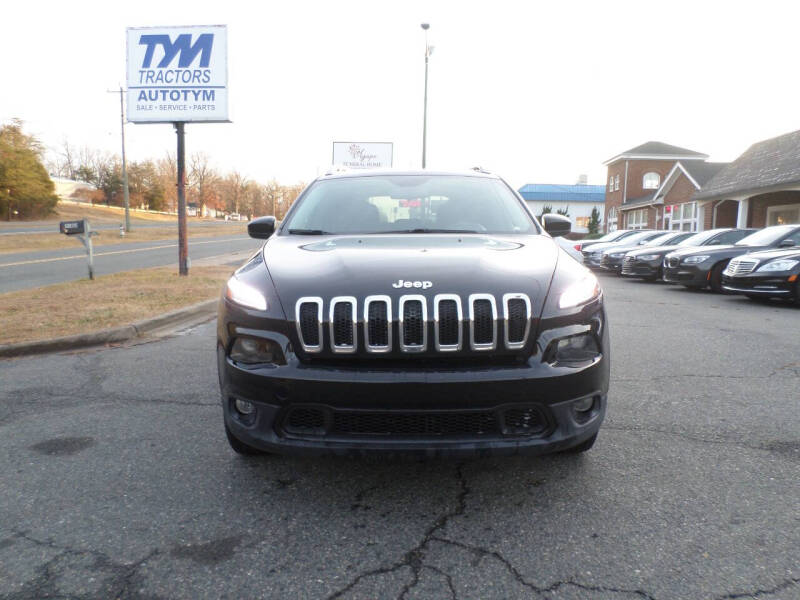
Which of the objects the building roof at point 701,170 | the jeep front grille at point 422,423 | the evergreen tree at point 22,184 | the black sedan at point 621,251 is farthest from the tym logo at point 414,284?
the evergreen tree at point 22,184

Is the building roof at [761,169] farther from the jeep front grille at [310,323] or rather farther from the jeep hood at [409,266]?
the jeep front grille at [310,323]

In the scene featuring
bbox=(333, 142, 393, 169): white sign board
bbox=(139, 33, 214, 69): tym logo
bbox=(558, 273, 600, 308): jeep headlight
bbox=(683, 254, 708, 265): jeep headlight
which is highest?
bbox=(333, 142, 393, 169): white sign board

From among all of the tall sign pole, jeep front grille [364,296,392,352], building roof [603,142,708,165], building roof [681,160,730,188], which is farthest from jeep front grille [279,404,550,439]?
building roof [603,142,708,165]

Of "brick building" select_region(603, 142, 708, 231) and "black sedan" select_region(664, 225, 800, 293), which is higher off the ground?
"brick building" select_region(603, 142, 708, 231)

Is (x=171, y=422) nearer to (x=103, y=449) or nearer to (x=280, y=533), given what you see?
(x=103, y=449)

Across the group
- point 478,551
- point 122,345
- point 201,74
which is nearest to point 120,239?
point 201,74

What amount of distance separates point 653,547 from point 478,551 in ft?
2.23

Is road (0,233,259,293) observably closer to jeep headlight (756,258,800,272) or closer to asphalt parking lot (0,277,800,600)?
asphalt parking lot (0,277,800,600)

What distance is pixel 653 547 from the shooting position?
2.24 meters

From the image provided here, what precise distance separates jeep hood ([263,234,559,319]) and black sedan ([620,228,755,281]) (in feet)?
40.7

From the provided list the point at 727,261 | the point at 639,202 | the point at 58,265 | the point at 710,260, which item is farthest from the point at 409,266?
the point at 639,202

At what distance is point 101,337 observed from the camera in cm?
614

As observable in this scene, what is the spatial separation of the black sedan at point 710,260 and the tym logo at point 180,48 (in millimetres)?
11053

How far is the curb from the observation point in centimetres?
561
